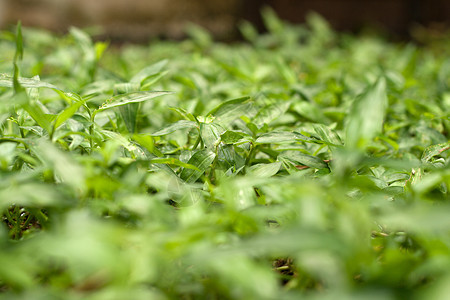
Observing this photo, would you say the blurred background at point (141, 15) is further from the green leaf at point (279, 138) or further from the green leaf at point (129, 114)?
the green leaf at point (279, 138)

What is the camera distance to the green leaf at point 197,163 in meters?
0.77

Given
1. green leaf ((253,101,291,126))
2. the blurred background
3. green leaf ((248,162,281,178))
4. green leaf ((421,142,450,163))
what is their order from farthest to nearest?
the blurred background → green leaf ((253,101,291,126)) → green leaf ((421,142,450,163)) → green leaf ((248,162,281,178))

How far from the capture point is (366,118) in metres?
0.53

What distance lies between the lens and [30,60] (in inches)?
69.1

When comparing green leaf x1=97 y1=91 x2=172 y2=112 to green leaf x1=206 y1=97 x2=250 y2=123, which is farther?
green leaf x1=206 y1=97 x2=250 y2=123

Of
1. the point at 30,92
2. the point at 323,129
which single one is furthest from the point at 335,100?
the point at 30,92

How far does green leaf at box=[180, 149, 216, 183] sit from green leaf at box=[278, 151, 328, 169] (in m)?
Answer: 0.16

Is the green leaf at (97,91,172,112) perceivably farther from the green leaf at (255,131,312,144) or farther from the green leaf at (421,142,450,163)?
the green leaf at (421,142,450,163)

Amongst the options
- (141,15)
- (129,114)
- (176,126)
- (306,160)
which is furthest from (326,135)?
(141,15)

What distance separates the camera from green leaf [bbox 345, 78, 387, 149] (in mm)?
514

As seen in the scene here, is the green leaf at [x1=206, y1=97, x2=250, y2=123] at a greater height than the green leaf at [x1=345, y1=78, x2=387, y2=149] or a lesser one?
lesser

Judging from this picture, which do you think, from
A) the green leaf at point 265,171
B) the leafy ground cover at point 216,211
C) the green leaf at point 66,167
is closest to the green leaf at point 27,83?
the leafy ground cover at point 216,211

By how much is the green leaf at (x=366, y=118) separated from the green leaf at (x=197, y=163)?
307 mm

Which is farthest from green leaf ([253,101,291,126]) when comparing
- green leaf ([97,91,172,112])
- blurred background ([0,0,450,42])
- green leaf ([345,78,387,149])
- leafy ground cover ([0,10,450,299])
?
blurred background ([0,0,450,42])
